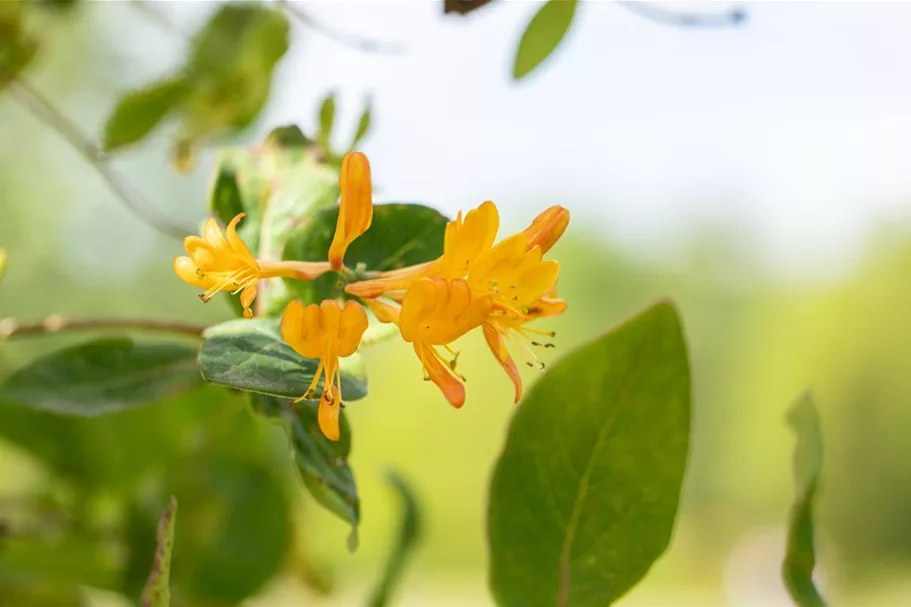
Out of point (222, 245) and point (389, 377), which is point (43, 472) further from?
point (389, 377)

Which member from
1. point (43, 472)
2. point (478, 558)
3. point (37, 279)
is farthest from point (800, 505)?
point (478, 558)

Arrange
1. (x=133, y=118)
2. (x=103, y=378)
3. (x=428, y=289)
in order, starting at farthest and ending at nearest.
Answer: (x=133, y=118) → (x=103, y=378) → (x=428, y=289)

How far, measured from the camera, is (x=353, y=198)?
245mm

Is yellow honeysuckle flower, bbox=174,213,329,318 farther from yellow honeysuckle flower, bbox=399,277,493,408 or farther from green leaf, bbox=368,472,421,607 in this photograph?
green leaf, bbox=368,472,421,607

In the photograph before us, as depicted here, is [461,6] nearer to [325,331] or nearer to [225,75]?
[325,331]

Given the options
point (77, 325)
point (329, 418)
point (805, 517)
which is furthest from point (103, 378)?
point (805, 517)

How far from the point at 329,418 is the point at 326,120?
19 centimetres

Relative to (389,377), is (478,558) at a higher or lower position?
lower

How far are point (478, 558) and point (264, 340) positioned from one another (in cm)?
821

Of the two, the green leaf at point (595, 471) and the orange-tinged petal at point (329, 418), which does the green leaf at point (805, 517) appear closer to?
the green leaf at point (595, 471)

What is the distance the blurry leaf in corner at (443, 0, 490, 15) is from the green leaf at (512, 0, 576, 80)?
1.6 inches

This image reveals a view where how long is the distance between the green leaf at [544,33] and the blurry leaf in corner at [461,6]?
1.6 inches

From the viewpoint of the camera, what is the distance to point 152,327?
328 mm

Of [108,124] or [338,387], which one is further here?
[108,124]
